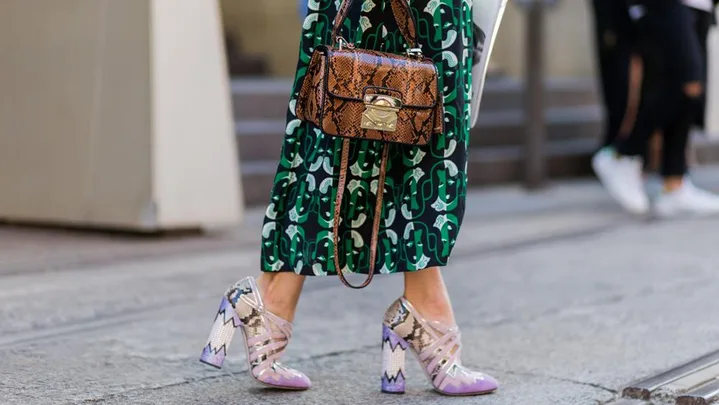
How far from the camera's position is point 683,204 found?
7172 millimetres

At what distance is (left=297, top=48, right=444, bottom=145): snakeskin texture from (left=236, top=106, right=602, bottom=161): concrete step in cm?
486

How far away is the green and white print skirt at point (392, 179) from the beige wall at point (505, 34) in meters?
7.53

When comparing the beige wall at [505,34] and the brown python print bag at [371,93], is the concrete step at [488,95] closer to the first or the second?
the beige wall at [505,34]

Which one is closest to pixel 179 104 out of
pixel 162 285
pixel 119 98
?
pixel 119 98

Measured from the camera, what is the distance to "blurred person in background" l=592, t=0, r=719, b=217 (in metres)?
6.85

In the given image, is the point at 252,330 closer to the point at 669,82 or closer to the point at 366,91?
the point at 366,91

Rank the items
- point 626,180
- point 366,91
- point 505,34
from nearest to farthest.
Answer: point 366,91 < point 626,180 < point 505,34

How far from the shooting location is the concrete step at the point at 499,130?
768 cm

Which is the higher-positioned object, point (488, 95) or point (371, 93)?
point (371, 93)

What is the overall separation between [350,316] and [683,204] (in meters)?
3.70

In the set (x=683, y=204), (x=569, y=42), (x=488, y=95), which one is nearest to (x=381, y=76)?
(x=683, y=204)

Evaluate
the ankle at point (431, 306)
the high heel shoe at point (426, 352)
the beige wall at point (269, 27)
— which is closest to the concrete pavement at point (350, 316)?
the high heel shoe at point (426, 352)

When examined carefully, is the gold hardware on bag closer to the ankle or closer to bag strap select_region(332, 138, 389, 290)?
bag strap select_region(332, 138, 389, 290)

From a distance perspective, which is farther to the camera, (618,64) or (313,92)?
(618,64)
